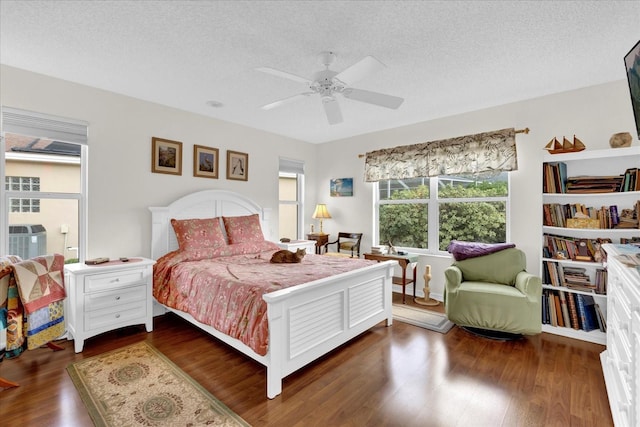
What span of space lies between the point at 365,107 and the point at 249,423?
3272 millimetres

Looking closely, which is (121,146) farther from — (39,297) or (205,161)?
(39,297)

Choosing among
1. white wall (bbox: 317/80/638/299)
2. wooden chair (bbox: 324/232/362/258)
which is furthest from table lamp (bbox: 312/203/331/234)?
white wall (bbox: 317/80/638/299)

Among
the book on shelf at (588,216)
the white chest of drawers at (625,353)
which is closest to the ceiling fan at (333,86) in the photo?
the white chest of drawers at (625,353)

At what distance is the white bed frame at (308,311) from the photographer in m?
2.04

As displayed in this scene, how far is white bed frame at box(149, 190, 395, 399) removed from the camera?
204 cm

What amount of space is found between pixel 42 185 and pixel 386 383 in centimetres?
356

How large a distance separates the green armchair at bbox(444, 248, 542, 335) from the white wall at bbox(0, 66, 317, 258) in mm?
3229

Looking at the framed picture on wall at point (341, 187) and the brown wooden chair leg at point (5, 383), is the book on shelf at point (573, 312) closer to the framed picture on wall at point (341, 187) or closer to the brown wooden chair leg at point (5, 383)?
the framed picture on wall at point (341, 187)

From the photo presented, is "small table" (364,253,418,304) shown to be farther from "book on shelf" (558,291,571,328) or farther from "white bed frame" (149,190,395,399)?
"book on shelf" (558,291,571,328)

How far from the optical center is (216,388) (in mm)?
2102

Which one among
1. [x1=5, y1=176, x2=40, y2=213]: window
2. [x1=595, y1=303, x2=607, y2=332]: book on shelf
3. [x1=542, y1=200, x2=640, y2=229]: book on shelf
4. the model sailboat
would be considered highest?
the model sailboat

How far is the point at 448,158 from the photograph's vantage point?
3959 mm

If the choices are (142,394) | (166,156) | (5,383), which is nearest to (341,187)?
(166,156)

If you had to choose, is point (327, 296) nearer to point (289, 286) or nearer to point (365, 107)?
point (289, 286)
